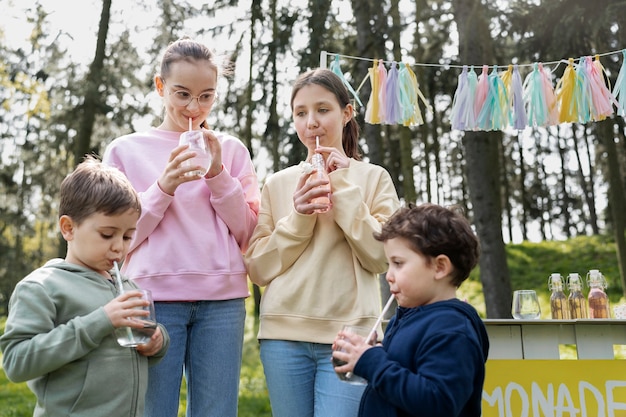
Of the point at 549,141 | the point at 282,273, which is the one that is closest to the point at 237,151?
the point at 282,273

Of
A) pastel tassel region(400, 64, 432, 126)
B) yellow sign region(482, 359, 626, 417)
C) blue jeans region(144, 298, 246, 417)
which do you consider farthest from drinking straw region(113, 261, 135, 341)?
pastel tassel region(400, 64, 432, 126)

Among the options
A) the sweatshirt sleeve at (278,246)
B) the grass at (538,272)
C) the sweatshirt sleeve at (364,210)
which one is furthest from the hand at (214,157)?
the grass at (538,272)

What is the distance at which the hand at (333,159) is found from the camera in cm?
248

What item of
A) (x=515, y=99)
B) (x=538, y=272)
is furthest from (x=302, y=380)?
(x=538, y=272)

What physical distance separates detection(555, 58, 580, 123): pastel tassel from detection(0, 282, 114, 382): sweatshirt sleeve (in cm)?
356

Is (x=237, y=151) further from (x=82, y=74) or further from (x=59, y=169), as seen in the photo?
(x=59, y=169)

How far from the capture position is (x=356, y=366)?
1.85 metres

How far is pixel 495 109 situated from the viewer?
4.59 m

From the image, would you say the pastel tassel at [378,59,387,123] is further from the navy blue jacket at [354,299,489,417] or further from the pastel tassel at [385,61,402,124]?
the navy blue jacket at [354,299,489,417]

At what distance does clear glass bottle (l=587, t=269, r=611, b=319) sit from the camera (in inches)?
141

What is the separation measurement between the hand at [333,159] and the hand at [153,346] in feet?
2.81

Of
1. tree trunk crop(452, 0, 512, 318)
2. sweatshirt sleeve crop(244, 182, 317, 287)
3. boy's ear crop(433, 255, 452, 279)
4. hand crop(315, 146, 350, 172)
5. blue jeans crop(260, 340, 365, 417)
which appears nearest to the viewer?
boy's ear crop(433, 255, 452, 279)

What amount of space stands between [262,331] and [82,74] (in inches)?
353

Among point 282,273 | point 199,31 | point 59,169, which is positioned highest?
point 199,31
